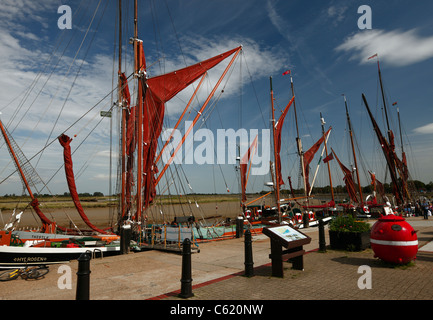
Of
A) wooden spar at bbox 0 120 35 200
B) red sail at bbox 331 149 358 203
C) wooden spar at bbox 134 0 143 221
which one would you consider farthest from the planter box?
red sail at bbox 331 149 358 203

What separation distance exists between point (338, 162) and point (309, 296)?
39.8 meters

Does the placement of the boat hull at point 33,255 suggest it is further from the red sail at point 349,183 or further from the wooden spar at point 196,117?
the red sail at point 349,183

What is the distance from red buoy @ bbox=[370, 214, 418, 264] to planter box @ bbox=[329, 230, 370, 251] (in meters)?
2.34

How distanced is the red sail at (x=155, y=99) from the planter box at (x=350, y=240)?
10892 millimetres

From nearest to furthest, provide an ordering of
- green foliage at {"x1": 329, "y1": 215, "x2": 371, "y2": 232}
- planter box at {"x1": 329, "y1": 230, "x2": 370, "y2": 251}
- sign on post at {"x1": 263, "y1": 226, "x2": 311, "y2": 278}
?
1. sign on post at {"x1": 263, "y1": 226, "x2": 311, "y2": 278}
2. planter box at {"x1": 329, "y1": 230, "x2": 370, "y2": 251}
3. green foliage at {"x1": 329, "y1": 215, "x2": 371, "y2": 232}

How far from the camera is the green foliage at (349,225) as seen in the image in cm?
988

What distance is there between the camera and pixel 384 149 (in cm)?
2602

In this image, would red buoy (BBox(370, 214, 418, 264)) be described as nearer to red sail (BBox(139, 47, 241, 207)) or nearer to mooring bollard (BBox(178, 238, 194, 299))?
mooring bollard (BBox(178, 238, 194, 299))

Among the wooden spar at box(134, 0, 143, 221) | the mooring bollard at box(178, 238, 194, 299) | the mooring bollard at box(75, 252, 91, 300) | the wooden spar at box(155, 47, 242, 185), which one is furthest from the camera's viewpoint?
the wooden spar at box(155, 47, 242, 185)

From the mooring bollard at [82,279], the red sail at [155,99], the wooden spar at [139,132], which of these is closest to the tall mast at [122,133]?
the wooden spar at [139,132]

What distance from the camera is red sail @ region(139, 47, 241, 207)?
16750mm
